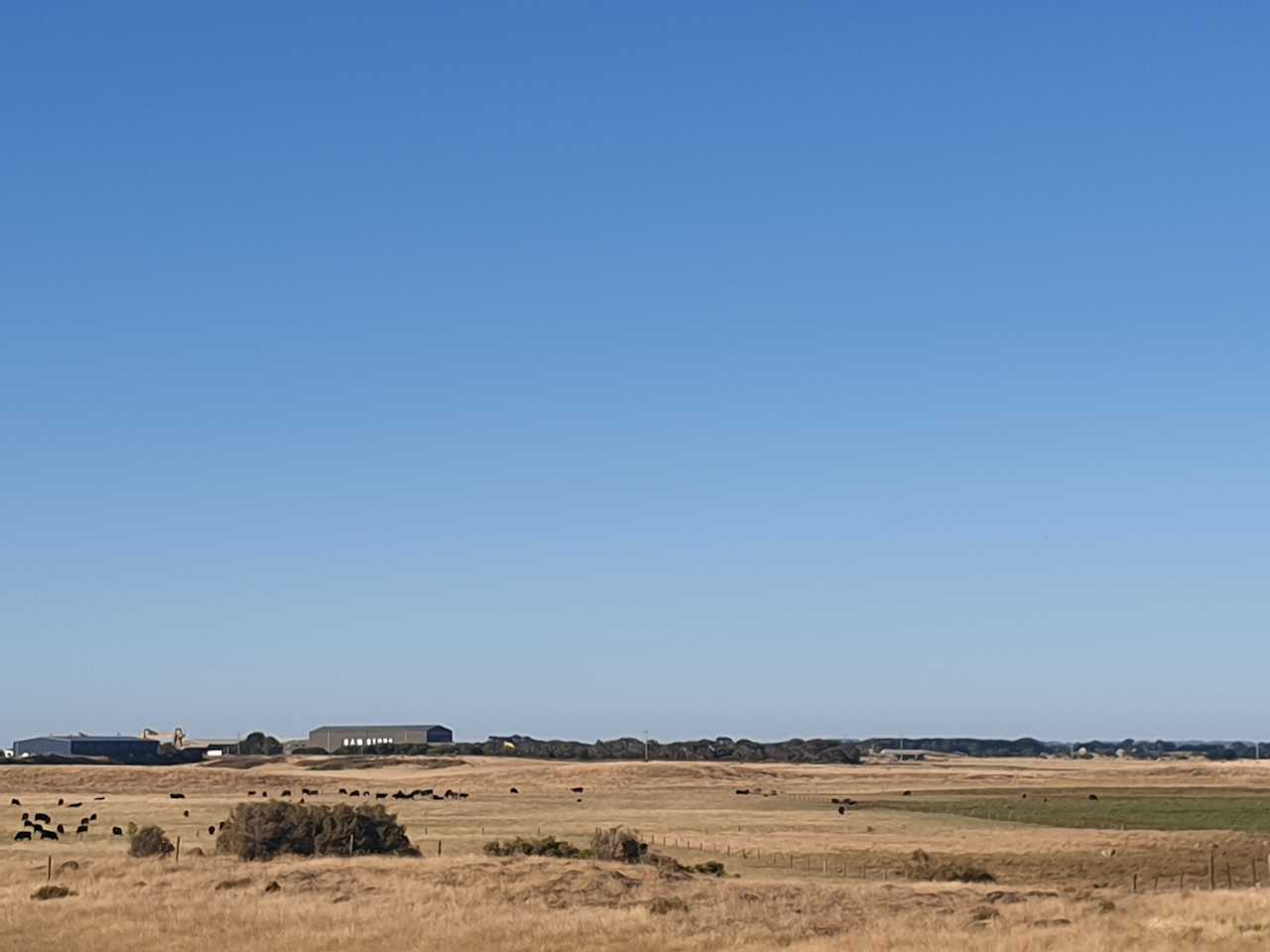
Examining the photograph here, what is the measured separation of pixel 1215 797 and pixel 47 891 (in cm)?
9935

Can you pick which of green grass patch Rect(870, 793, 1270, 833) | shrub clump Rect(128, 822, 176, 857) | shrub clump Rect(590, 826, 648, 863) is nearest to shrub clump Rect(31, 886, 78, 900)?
shrub clump Rect(128, 822, 176, 857)

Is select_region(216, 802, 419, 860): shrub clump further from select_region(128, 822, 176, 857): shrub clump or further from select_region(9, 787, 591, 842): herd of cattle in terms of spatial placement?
select_region(9, 787, 591, 842): herd of cattle

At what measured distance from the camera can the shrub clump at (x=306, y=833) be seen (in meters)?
58.6

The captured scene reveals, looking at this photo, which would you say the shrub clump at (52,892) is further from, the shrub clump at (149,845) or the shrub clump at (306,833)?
the shrub clump at (149,845)

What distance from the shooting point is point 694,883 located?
46.6 metres

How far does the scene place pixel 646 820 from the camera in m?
88.2

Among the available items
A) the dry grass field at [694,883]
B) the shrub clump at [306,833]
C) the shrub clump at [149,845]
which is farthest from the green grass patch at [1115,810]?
the shrub clump at [149,845]

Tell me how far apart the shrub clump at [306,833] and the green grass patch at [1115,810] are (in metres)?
42.2

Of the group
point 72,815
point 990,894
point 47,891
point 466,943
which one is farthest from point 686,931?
point 72,815

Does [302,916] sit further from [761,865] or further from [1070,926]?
[761,865]

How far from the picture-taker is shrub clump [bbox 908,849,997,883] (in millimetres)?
53844

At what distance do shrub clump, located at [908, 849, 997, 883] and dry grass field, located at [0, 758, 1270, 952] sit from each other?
725 millimetres

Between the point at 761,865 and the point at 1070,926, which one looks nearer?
the point at 1070,926

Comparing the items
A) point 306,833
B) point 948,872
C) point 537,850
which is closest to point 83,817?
point 306,833
